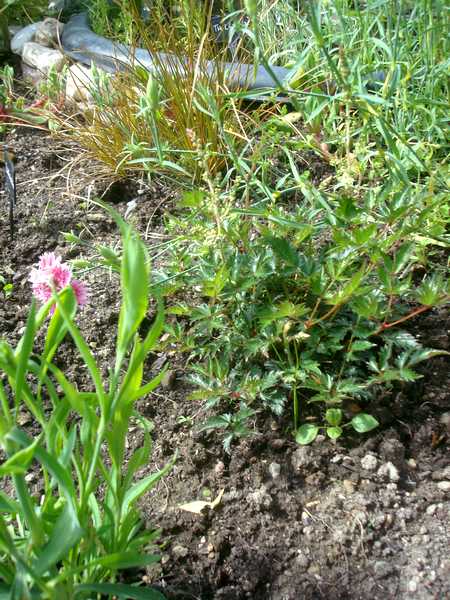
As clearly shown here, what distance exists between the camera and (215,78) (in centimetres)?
222

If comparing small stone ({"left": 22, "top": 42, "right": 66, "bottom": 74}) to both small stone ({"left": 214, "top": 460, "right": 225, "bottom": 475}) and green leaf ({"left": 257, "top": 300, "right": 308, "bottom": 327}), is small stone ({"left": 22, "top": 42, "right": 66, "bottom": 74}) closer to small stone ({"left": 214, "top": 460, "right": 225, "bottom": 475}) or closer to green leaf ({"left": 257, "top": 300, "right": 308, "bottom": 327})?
green leaf ({"left": 257, "top": 300, "right": 308, "bottom": 327})

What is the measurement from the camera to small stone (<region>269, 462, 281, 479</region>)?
1.27m

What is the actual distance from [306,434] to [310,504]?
5.5 inches

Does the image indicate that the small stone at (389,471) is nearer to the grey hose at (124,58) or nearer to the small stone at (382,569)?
the small stone at (382,569)

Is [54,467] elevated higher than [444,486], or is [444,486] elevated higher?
[54,467]

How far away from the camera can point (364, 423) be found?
1.29m

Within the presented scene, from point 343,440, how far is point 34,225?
4.10 feet

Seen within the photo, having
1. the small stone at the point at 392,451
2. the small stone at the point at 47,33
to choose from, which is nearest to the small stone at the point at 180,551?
the small stone at the point at 392,451

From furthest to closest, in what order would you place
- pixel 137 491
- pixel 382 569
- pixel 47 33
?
1. pixel 47 33
2. pixel 382 569
3. pixel 137 491

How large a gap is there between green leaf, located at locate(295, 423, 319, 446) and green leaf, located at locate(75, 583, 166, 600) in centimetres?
48

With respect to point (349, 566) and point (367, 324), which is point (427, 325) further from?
point (349, 566)

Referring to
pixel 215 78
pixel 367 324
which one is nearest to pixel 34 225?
pixel 215 78

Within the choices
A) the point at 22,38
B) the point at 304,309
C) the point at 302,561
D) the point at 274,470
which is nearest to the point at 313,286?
the point at 304,309

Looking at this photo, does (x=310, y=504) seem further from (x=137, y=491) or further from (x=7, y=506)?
(x=7, y=506)
